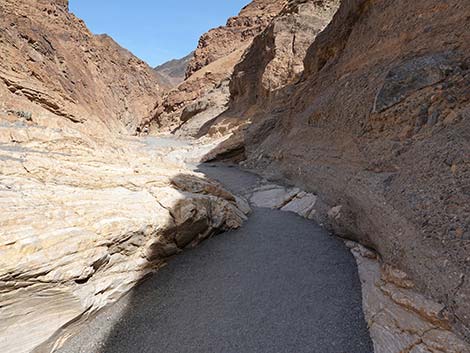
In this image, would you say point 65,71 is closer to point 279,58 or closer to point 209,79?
point 209,79

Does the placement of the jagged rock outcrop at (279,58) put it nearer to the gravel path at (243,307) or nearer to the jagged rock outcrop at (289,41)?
the jagged rock outcrop at (289,41)

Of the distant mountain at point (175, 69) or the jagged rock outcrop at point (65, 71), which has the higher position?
the distant mountain at point (175, 69)

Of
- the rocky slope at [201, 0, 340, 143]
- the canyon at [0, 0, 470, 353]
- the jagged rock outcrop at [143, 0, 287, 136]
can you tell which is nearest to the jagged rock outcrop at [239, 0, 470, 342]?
the canyon at [0, 0, 470, 353]

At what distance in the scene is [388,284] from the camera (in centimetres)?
240

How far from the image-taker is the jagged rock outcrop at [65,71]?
1306cm

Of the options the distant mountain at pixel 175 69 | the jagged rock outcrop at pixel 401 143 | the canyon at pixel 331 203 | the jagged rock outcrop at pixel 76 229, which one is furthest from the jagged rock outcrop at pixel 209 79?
the distant mountain at pixel 175 69

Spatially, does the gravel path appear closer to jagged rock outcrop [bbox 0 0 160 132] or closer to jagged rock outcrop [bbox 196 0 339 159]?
jagged rock outcrop [bbox 196 0 339 159]

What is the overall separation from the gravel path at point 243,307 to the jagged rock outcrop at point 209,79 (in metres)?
17.8

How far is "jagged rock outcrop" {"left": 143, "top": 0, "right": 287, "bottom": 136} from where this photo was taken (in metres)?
21.7

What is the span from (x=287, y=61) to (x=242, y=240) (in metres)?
11.7

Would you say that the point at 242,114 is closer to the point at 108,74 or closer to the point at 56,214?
the point at 56,214

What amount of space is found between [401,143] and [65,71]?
3050 centimetres

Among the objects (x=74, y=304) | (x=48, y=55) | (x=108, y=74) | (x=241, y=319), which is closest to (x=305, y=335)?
(x=241, y=319)

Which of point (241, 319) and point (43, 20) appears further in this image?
point (43, 20)
